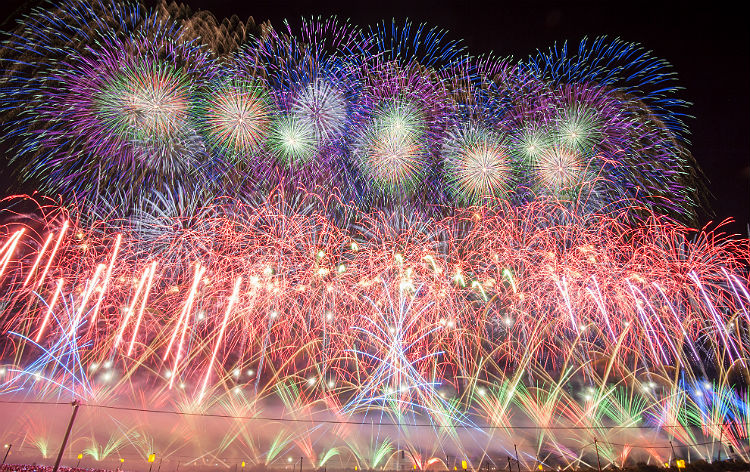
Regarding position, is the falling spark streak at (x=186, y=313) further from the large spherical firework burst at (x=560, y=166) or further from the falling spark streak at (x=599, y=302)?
the falling spark streak at (x=599, y=302)

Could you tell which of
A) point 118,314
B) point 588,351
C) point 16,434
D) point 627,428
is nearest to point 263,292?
point 118,314

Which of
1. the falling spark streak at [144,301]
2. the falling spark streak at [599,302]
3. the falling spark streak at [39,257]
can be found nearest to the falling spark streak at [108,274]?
the falling spark streak at [144,301]

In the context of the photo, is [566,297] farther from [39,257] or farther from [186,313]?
[39,257]

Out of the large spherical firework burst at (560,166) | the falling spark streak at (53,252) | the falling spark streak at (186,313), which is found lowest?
the falling spark streak at (186,313)

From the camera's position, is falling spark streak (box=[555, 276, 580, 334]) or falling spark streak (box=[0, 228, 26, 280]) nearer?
falling spark streak (box=[0, 228, 26, 280])

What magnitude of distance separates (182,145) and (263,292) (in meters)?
8.46

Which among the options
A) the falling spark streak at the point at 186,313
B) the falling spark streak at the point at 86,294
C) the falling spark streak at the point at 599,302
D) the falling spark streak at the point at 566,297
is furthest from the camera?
the falling spark streak at the point at 566,297

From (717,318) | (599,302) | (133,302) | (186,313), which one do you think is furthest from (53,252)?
(717,318)

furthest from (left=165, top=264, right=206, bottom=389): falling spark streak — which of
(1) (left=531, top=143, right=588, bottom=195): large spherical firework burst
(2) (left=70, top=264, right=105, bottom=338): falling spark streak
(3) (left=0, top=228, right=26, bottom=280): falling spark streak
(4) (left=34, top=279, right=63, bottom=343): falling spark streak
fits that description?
(1) (left=531, top=143, right=588, bottom=195): large spherical firework burst

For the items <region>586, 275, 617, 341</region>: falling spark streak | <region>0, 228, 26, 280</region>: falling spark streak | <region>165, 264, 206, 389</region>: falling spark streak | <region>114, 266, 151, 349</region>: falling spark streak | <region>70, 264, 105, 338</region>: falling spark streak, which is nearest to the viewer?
<region>0, 228, 26, 280</region>: falling spark streak

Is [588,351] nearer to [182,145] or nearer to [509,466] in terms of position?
[509,466]

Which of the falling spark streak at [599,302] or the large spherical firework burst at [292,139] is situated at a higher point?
the large spherical firework burst at [292,139]

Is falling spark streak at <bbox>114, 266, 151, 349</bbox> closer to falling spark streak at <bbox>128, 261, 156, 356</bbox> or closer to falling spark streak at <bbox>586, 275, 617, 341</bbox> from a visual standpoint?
falling spark streak at <bbox>128, 261, 156, 356</bbox>

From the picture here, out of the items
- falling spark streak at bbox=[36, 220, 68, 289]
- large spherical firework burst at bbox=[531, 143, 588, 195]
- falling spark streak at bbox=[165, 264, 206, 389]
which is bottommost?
falling spark streak at bbox=[165, 264, 206, 389]
